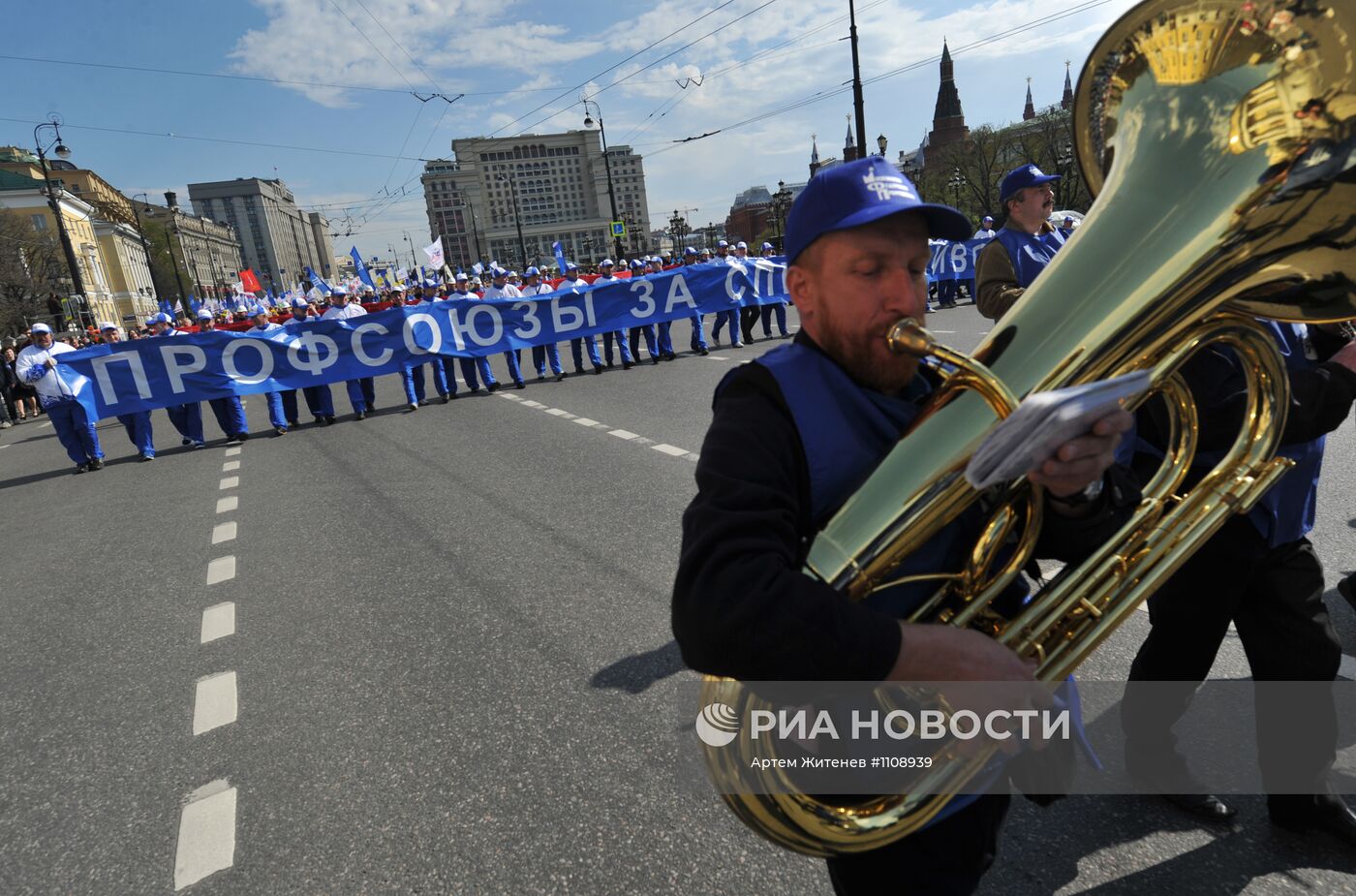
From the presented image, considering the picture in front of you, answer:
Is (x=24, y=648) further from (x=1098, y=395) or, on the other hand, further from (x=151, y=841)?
(x=1098, y=395)

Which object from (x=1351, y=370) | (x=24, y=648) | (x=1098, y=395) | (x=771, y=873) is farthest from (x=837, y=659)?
(x=24, y=648)

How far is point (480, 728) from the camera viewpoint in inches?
117

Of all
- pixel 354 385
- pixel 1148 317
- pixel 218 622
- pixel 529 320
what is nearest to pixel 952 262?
pixel 529 320

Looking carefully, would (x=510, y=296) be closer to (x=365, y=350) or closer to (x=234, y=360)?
(x=365, y=350)

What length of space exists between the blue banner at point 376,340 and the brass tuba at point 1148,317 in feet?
37.6

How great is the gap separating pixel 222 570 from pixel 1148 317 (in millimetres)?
5595

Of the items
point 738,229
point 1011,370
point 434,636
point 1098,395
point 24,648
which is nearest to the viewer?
point 1098,395

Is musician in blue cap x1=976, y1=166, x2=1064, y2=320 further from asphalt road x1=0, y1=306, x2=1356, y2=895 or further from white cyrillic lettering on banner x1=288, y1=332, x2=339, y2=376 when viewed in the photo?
white cyrillic lettering on banner x1=288, y1=332, x2=339, y2=376

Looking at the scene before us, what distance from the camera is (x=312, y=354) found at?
37.2 ft

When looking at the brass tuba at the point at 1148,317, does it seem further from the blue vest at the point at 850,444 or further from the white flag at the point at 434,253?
the white flag at the point at 434,253

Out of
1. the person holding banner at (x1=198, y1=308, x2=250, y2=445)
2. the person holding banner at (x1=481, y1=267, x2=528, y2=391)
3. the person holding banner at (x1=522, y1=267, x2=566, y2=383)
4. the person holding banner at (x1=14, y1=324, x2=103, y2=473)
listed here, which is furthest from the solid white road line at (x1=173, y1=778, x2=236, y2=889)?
the person holding banner at (x1=522, y1=267, x2=566, y2=383)

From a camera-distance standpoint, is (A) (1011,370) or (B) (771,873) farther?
(B) (771,873)

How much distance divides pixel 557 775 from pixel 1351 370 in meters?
2.52

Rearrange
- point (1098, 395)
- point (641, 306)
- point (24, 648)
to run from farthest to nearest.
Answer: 1. point (641, 306)
2. point (24, 648)
3. point (1098, 395)
